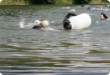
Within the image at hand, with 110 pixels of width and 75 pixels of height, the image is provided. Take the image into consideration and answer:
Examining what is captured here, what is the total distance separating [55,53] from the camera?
21.4m

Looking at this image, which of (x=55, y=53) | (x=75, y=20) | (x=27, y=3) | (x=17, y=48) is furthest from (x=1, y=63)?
(x=27, y=3)

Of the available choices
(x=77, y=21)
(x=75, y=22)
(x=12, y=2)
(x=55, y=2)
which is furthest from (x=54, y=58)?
(x=55, y=2)

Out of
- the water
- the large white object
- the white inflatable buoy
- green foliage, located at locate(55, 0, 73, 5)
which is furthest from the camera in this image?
green foliage, located at locate(55, 0, 73, 5)

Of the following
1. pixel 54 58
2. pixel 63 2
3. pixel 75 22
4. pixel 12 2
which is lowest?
pixel 63 2

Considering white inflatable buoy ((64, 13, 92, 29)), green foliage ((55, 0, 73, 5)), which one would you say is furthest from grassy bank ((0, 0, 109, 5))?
white inflatable buoy ((64, 13, 92, 29))

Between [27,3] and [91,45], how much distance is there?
11221 cm

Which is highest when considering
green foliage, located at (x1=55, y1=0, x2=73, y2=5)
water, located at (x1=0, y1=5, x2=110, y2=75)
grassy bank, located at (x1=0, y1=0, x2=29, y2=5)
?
water, located at (x1=0, y1=5, x2=110, y2=75)

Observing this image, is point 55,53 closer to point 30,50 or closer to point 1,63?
point 30,50

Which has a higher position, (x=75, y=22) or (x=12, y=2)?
(x=75, y=22)

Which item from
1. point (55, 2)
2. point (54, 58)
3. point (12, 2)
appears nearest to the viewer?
point (54, 58)

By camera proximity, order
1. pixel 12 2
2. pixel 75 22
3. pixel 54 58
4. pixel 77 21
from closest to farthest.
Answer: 1. pixel 54 58
2. pixel 75 22
3. pixel 77 21
4. pixel 12 2

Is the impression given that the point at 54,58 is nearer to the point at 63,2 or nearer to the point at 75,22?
the point at 75,22

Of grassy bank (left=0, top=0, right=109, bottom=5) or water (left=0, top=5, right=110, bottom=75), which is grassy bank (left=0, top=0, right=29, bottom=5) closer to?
grassy bank (left=0, top=0, right=109, bottom=5)

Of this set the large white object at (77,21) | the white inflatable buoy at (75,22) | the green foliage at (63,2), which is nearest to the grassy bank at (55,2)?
the green foliage at (63,2)
